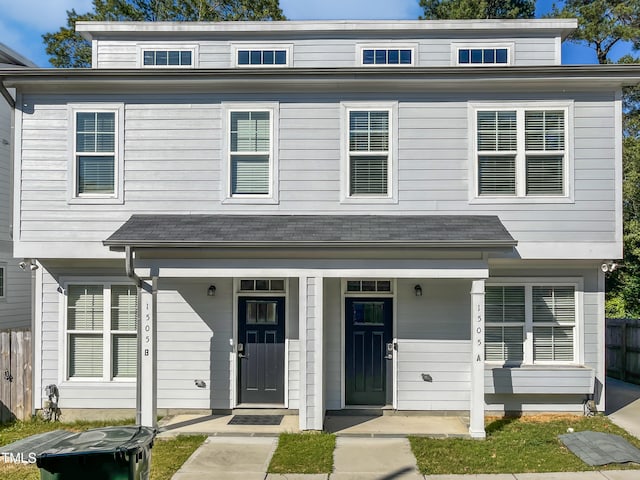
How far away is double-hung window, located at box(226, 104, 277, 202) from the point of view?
8.13 metres

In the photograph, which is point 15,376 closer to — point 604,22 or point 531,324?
point 531,324

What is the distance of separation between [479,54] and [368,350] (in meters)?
6.57

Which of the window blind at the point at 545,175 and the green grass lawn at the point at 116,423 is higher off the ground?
the window blind at the point at 545,175

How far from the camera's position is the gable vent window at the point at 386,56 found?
9852 mm

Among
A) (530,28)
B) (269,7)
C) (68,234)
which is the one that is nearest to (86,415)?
(68,234)

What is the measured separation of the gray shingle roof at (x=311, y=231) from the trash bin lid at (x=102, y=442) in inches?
118

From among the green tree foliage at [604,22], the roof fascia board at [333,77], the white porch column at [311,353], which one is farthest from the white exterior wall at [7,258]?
the green tree foliage at [604,22]

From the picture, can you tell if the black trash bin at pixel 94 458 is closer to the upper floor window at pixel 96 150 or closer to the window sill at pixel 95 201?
the window sill at pixel 95 201

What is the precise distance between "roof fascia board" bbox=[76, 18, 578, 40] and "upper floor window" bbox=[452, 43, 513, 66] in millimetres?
323

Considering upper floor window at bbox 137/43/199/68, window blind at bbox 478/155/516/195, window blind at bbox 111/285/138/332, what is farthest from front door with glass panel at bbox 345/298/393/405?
upper floor window at bbox 137/43/199/68

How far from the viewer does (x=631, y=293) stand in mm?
16359

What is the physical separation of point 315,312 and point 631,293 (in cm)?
1436

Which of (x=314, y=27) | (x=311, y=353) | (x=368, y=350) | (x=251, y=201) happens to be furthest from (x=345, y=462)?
(x=314, y=27)

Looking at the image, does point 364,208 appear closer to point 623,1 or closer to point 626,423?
point 626,423
